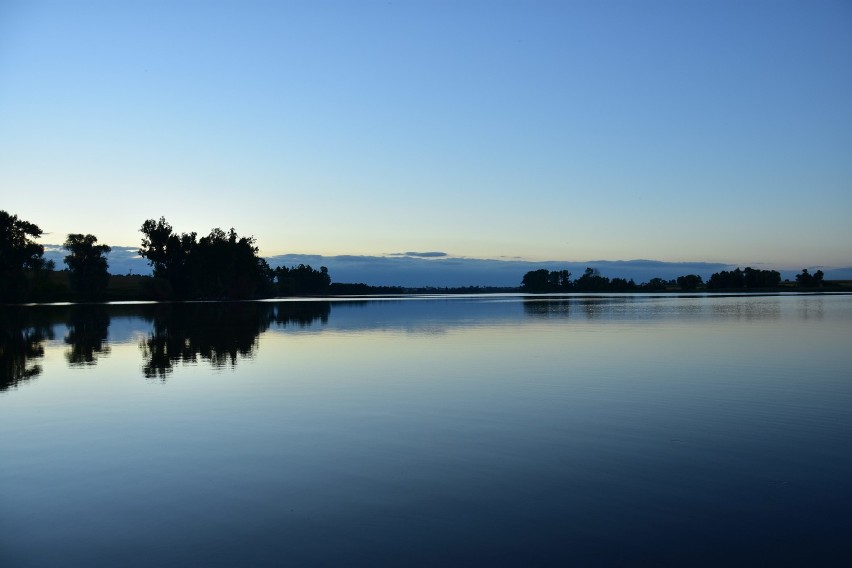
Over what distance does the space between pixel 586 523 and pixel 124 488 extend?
7422mm

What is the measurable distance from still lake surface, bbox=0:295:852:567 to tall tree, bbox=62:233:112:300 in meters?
128

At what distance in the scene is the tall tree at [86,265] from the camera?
452 ft

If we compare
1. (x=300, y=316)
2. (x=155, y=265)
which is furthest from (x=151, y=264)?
(x=300, y=316)

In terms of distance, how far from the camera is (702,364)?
25.0 metres

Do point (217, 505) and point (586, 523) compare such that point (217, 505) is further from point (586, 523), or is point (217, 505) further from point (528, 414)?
point (528, 414)

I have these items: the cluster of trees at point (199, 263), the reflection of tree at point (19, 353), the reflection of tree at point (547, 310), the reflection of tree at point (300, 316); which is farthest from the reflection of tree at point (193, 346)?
the cluster of trees at point (199, 263)

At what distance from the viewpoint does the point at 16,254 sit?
113 meters

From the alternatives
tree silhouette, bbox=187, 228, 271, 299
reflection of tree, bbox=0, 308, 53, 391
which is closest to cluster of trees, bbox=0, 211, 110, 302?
tree silhouette, bbox=187, 228, 271, 299

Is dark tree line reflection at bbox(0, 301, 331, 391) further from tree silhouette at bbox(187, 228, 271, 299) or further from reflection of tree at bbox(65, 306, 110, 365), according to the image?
tree silhouette at bbox(187, 228, 271, 299)

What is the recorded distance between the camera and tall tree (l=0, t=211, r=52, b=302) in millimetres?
112188

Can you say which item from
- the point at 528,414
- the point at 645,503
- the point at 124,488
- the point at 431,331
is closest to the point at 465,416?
the point at 528,414

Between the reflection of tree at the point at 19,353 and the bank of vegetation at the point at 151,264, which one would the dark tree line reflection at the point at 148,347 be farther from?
the bank of vegetation at the point at 151,264

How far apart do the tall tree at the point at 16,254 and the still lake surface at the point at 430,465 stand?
10477 cm

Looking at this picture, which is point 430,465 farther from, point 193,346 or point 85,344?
point 85,344
